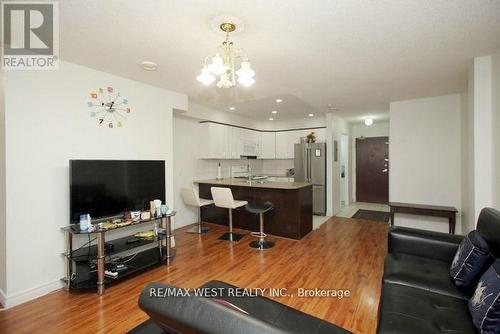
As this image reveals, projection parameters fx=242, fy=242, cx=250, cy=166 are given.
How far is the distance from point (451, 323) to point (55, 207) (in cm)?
346

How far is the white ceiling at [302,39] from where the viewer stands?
174 centimetres

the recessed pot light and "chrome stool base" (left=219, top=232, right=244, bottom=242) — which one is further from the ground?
the recessed pot light

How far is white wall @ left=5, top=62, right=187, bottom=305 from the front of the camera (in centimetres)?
230

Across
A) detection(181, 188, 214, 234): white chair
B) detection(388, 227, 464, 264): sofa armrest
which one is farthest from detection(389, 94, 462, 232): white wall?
detection(181, 188, 214, 234): white chair

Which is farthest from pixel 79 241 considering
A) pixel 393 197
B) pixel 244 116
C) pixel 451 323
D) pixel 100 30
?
pixel 393 197

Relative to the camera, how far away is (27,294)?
7.79 ft

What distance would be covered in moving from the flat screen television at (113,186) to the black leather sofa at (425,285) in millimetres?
2832

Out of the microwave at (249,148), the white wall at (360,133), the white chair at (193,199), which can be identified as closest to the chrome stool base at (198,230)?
the white chair at (193,199)

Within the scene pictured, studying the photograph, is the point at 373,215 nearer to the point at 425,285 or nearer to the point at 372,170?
the point at 372,170

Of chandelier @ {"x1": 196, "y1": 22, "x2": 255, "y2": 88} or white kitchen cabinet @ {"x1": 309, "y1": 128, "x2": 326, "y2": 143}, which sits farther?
white kitchen cabinet @ {"x1": 309, "y1": 128, "x2": 326, "y2": 143}

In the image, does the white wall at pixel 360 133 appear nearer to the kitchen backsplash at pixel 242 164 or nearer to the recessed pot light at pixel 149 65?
the kitchen backsplash at pixel 242 164

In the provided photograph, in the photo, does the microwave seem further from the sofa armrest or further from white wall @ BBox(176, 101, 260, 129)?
the sofa armrest

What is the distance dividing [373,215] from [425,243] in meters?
3.95

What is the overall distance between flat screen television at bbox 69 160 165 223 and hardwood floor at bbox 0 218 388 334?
85 cm
